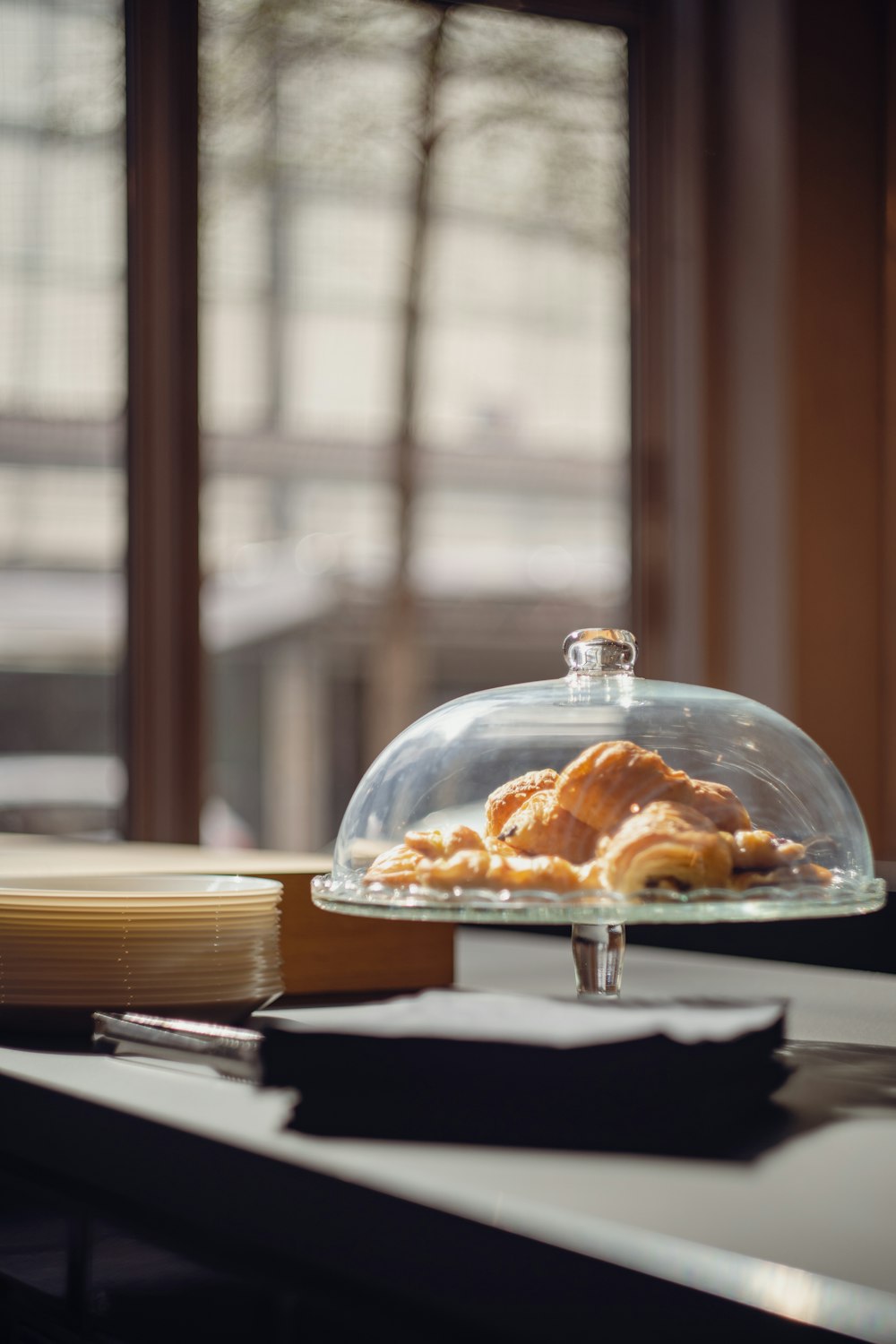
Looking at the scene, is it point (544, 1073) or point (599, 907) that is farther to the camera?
point (599, 907)

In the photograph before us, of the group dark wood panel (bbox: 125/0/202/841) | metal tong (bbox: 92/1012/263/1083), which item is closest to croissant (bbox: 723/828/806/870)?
metal tong (bbox: 92/1012/263/1083)

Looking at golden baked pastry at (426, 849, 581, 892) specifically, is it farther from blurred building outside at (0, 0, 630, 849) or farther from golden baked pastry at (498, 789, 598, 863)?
blurred building outside at (0, 0, 630, 849)

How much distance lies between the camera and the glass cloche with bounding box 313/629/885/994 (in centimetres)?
70

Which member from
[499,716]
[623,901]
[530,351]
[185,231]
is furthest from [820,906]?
[530,351]

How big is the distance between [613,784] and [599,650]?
0.60 feet

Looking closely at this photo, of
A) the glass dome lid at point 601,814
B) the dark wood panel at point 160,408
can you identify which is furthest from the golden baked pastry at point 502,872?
the dark wood panel at point 160,408

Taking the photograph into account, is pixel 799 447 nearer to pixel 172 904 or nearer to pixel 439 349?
pixel 439 349

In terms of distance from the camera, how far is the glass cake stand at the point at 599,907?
0.69m

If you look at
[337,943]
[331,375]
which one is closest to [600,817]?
[337,943]

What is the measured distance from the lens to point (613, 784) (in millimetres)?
746

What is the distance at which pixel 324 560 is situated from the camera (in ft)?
10.1

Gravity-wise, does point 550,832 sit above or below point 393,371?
below

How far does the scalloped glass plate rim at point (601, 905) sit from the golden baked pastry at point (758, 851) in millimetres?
15

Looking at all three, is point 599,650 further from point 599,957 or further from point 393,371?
point 393,371
